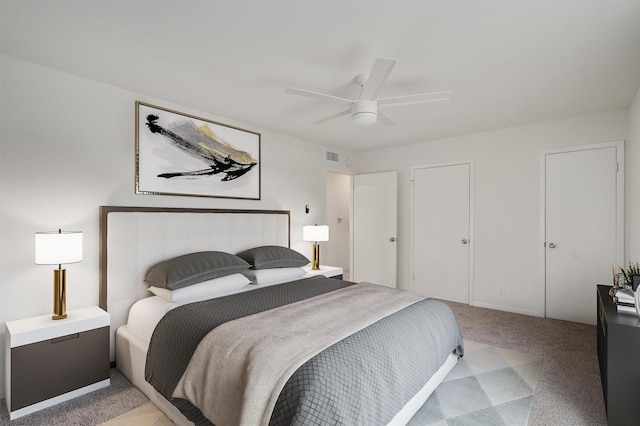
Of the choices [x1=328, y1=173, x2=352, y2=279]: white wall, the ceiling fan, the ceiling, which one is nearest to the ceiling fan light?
the ceiling fan

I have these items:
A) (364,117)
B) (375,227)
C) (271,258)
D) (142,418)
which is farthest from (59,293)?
(375,227)

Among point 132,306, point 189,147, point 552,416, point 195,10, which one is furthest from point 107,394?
point 552,416

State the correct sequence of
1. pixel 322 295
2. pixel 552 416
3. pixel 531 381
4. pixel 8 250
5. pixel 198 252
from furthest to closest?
1. pixel 198 252
2. pixel 322 295
3. pixel 531 381
4. pixel 8 250
5. pixel 552 416

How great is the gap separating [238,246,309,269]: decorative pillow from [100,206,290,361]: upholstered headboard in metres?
0.25

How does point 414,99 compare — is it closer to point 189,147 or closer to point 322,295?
point 322,295

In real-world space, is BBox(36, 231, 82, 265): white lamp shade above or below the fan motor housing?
below

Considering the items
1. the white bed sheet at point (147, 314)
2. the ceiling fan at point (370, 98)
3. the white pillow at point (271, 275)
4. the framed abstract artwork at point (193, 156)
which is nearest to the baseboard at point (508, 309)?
the white pillow at point (271, 275)

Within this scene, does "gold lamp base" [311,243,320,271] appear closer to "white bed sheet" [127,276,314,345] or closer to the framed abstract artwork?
the framed abstract artwork

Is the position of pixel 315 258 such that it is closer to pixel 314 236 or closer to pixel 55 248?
pixel 314 236

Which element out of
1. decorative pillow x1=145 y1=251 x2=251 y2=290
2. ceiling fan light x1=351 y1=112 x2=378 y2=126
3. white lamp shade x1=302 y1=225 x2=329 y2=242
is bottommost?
decorative pillow x1=145 y1=251 x2=251 y2=290

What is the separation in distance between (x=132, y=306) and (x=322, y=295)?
1.59m

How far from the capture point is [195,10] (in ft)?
5.75

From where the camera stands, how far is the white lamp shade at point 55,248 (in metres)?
2.10

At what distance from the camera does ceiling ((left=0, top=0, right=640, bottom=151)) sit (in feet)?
5.71
